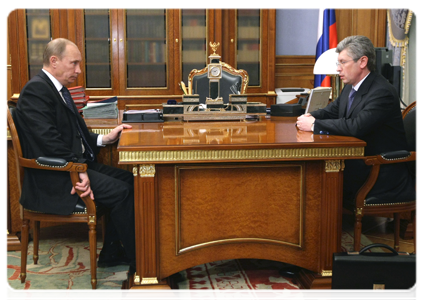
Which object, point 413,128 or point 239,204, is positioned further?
point 413,128

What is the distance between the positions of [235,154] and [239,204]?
29 cm

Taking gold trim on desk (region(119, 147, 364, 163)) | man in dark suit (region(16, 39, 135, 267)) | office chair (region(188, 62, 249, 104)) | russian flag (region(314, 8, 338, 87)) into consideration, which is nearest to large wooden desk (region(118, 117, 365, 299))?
gold trim on desk (region(119, 147, 364, 163))

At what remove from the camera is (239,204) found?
92.4 inches

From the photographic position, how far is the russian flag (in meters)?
5.47

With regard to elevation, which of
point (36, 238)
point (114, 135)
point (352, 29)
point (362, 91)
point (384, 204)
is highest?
point (352, 29)

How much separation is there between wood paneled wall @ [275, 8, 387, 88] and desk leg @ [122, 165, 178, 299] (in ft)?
12.9

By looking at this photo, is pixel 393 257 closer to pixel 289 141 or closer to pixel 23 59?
pixel 289 141

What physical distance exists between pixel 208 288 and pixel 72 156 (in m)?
0.96

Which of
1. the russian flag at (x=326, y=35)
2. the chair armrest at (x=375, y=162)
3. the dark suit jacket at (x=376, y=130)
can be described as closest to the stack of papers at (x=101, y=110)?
the dark suit jacket at (x=376, y=130)

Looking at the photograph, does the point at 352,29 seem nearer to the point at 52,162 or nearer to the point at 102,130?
the point at 102,130

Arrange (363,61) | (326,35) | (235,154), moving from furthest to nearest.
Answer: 1. (326,35)
2. (363,61)
3. (235,154)

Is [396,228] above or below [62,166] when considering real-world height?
below

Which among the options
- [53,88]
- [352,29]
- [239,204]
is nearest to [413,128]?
[239,204]

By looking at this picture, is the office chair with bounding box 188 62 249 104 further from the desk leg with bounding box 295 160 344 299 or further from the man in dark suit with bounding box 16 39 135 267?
the desk leg with bounding box 295 160 344 299
